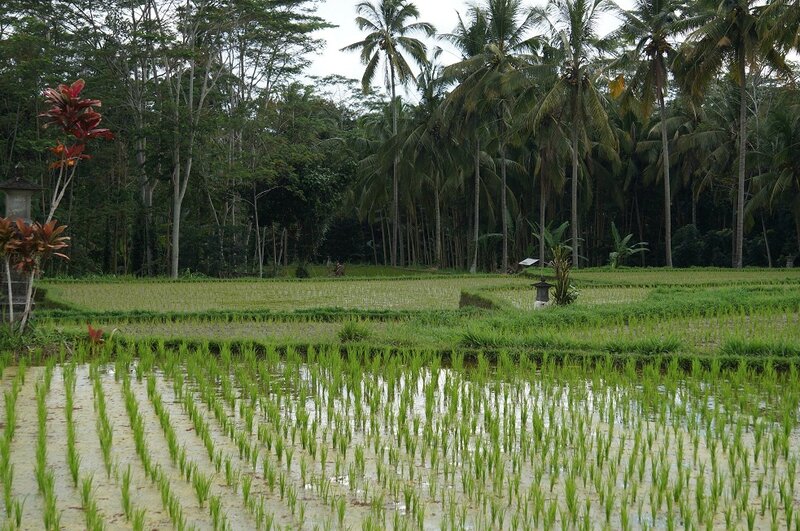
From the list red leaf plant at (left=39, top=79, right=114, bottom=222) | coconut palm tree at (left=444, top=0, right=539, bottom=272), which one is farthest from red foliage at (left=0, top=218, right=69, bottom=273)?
coconut palm tree at (left=444, top=0, right=539, bottom=272)

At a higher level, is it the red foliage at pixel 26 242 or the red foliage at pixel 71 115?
the red foliage at pixel 71 115

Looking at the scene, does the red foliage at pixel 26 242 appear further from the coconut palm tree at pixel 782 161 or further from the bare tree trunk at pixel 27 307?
the coconut palm tree at pixel 782 161

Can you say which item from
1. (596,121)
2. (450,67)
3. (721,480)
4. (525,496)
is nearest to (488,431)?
(525,496)

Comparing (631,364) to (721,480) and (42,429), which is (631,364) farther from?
(42,429)

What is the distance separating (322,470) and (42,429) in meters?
1.68

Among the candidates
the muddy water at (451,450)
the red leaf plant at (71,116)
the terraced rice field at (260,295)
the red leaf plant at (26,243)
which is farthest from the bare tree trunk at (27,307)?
the terraced rice field at (260,295)

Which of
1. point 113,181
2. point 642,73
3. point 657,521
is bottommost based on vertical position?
point 657,521

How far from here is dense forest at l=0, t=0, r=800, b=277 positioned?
20.6m

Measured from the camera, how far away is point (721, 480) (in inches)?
139

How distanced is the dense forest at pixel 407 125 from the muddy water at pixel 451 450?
14564mm

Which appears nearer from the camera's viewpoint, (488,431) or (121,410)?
(488,431)

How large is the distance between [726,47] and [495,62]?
633cm

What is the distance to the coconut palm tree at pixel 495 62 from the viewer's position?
2339 cm

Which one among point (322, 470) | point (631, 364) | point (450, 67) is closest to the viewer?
point (322, 470)
